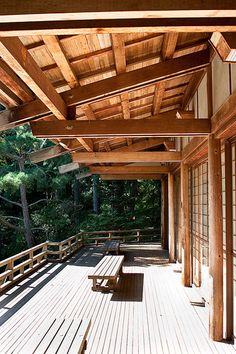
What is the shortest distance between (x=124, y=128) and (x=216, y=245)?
190 centimetres

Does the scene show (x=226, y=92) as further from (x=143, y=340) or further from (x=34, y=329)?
(x=34, y=329)

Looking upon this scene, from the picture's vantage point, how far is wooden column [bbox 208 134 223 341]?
4.16 metres

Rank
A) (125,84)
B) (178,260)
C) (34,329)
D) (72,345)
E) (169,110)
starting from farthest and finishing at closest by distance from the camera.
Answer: (178,260) → (169,110) → (34,329) → (125,84) → (72,345)

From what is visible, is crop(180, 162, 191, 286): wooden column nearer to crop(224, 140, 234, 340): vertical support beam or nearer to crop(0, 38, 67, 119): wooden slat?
crop(224, 140, 234, 340): vertical support beam

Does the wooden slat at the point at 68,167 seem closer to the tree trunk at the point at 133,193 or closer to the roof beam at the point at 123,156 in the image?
the roof beam at the point at 123,156

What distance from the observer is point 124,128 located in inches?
173

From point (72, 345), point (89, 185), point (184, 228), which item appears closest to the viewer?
point (72, 345)

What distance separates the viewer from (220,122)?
12.7 ft

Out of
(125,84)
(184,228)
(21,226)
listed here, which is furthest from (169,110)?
(21,226)

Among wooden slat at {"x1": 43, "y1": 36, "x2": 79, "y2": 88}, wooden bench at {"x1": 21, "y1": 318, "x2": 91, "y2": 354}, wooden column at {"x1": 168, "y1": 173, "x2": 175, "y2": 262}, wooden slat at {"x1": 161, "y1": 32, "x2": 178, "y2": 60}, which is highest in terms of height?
wooden slat at {"x1": 161, "y1": 32, "x2": 178, "y2": 60}

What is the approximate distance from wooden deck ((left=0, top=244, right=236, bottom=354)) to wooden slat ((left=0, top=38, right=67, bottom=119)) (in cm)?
236

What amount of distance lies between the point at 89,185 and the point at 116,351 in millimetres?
17005

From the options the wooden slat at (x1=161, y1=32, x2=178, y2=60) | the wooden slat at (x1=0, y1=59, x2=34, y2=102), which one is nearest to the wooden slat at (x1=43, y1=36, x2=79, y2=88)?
the wooden slat at (x1=0, y1=59, x2=34, y2=102)

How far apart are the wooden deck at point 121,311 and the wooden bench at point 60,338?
0.18 metres
